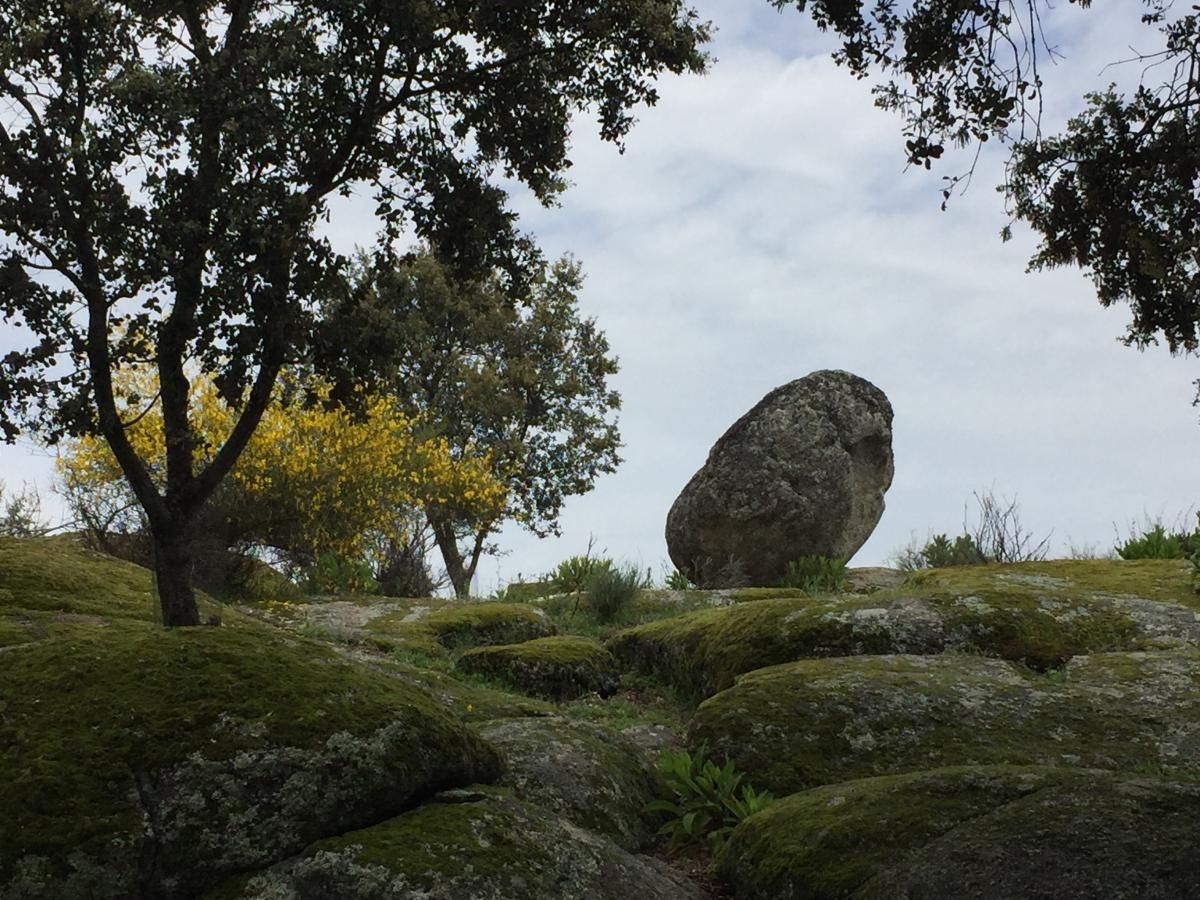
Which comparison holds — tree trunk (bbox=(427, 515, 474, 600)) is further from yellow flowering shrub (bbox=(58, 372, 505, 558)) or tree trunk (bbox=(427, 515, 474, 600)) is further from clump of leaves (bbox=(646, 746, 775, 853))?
clump of leaves (bbox=(646, 746, 775, 853))

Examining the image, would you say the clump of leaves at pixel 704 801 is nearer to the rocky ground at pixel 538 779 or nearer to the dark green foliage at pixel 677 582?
the rocky ground at pixel 538 779

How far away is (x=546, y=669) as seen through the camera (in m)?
11.0

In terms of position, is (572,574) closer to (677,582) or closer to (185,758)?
(677,582)

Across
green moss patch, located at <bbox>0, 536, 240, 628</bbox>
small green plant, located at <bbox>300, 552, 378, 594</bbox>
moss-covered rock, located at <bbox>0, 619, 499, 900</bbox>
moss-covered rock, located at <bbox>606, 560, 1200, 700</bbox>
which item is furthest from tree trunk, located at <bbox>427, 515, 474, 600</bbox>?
moss-covered rock, located at <bbox>0, 619, 499, 900</bbox>

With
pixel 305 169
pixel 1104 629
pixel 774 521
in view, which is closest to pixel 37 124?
pixel 305 169

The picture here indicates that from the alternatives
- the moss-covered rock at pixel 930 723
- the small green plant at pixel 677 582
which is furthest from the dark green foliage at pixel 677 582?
the moss-covered rock at pixel 930 723

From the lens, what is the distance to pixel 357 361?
34.4ft

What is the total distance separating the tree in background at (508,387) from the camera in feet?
101

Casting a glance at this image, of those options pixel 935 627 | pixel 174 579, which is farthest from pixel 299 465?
pixel 935 627

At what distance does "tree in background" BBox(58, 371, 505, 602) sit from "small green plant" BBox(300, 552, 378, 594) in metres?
0.21

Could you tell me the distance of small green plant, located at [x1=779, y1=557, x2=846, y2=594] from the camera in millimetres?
18344

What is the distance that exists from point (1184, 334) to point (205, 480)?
26.7ft

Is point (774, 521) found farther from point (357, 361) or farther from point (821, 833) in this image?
point (821, 833)

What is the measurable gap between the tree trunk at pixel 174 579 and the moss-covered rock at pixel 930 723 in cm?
492
